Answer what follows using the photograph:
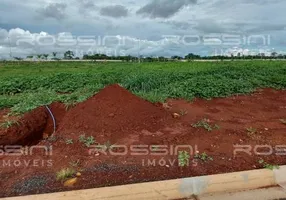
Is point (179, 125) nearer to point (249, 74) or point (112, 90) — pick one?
point (112, 90)

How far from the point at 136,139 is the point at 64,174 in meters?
1.19

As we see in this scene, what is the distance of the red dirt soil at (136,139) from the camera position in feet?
10.2

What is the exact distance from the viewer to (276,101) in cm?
655

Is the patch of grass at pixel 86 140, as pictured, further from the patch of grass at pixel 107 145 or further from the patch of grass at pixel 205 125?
the patch of grass at pixel 205 125

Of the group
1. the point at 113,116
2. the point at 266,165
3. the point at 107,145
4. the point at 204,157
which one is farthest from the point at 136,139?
the point at 266,165

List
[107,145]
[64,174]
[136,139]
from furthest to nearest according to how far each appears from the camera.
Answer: [136,139], [107,145], [64,174]

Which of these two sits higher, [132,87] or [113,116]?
[132,87]

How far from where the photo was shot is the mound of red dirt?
163 inches

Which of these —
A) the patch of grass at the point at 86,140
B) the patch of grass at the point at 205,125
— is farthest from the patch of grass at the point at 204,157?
the patch of grass at the point at 86,140

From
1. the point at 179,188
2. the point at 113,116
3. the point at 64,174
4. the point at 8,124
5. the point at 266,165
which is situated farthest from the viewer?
the point at 8,124

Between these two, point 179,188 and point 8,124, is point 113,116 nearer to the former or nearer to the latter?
point 8,124

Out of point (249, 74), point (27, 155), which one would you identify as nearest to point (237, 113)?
point (27, 155)

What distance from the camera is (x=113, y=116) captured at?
4363 mm

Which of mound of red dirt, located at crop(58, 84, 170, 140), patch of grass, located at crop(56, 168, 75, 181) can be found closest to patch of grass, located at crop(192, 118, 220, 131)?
mound of red dirt, located at crop(58, 84, 170, 140)
